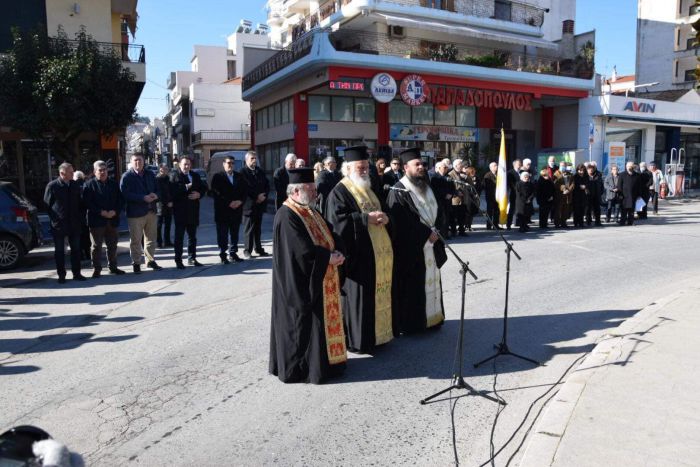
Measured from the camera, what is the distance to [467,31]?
29000mm

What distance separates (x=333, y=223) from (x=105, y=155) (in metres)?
19.0

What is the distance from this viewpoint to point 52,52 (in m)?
17.5

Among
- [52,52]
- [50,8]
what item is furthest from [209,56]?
[52,52]

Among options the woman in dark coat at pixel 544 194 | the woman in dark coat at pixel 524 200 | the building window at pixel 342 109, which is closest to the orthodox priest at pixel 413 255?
the woman in dark coat at pixel 524 200

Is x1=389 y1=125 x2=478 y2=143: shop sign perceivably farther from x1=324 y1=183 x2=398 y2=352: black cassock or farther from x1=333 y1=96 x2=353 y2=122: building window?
x1=324 y1=183 x2=398 y2=352: black cassock

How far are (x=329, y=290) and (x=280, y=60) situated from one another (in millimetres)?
23899

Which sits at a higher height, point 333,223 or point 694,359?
point 333,223

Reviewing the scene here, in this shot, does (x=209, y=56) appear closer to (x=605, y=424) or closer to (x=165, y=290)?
(x=165, y=290)

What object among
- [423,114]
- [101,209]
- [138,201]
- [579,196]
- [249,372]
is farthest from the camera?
[423,114]

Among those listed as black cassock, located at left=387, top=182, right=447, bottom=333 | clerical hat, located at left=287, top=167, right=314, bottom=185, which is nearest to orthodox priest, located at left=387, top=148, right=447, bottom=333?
black cassock, located at left=387, top=182, right=447, bottom=333

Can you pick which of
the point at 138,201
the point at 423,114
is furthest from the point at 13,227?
the point at 423,114

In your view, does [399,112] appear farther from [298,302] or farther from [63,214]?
[298,302]

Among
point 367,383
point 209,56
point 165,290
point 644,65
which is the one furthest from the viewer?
point 209,56

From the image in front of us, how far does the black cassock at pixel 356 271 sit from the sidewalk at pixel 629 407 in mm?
1954
